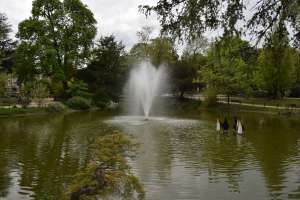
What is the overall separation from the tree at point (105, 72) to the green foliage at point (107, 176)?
50.5m

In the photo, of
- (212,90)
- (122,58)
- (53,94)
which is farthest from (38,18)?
(212,90)

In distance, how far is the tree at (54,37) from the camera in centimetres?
5500

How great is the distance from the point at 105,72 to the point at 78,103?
8891 mm

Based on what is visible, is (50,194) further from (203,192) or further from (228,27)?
(228,27)

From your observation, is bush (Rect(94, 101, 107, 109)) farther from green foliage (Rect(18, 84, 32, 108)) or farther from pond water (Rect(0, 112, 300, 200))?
pond water (Rect(0, 112, 300, 200))

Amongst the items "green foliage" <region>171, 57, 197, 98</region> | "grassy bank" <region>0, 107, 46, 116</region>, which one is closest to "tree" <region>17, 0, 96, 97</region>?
"grassy bank" <region>0, 107, 46, 116</region>

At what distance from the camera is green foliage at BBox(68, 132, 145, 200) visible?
27.2 feet

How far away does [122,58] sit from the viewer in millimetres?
68688

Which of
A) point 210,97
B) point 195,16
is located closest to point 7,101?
point 210,97

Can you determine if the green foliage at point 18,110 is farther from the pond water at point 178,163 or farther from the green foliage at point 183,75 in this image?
the green foliage at point 183,75

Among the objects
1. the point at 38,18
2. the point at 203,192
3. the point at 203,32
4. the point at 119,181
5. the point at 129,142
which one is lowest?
the point at 203,192

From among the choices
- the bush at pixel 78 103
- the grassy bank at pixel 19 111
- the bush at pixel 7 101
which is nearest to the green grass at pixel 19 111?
the grassy bank at pixel 19 111

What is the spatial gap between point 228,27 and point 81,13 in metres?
50.0

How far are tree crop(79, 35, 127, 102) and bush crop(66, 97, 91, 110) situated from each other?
522 centimetres
